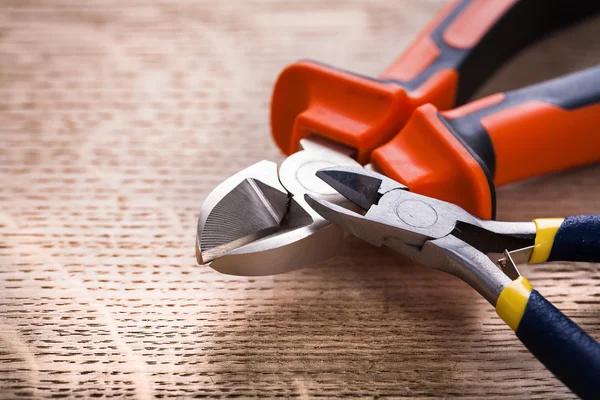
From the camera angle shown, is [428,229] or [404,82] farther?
[404,82]

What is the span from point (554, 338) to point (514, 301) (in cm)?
5

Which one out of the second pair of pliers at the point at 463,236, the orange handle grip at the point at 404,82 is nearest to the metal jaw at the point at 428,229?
the second pair of pliers at the point at 463,236

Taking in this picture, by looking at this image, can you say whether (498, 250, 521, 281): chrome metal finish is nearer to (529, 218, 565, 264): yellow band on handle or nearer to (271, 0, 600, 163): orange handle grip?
(529, 218, 565, 264): yellow band on handle

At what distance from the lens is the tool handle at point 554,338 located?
0.57m

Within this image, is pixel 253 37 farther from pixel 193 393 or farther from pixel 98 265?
pixel 193 393

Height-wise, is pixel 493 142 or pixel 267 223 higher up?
pixel 493 142

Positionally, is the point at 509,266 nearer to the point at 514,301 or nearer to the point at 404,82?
the point at 514,301

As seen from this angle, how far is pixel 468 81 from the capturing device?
94 cm

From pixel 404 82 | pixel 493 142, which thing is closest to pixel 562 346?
pixel 493 142

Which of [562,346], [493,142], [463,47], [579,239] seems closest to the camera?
[562,346]

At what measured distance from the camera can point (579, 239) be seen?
27.0 inches

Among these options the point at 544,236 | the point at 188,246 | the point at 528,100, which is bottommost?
the point at 188,246

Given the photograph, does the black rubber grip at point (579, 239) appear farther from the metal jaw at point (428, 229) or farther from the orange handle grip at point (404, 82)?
the orange handle grip at point (404, 82)

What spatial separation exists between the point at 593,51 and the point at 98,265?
3.05 ft
